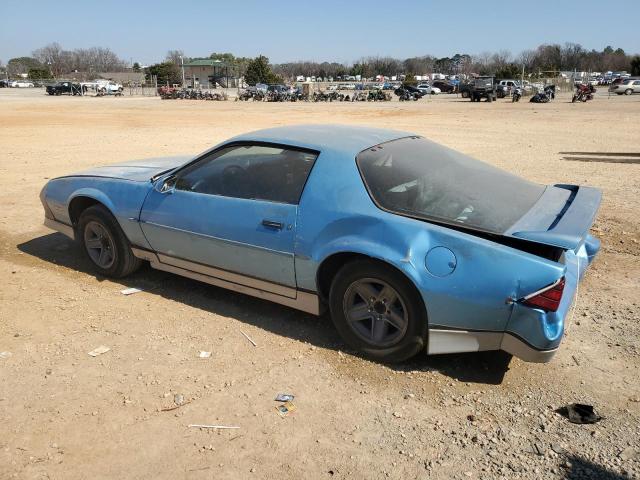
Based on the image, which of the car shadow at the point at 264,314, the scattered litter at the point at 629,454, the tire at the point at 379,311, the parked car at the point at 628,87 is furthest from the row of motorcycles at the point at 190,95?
the scattered litter at the point at 629,454

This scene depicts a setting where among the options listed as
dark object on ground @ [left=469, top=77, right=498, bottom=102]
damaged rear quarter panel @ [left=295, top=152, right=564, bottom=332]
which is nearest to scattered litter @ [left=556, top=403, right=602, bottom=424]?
damaged rear quarter panel @ [left=295, top=152, right=564, bottom=332]

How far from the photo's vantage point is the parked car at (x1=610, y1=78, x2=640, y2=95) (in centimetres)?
5112

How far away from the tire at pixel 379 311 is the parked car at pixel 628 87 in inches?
2270

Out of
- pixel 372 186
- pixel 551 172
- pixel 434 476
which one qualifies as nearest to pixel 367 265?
pixel 372 186

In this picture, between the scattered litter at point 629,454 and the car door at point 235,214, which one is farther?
the car door at point 235,214

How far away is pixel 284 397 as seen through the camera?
316cm

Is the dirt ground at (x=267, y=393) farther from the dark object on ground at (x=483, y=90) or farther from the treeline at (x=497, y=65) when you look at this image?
the treeline at (x=497, y=65)

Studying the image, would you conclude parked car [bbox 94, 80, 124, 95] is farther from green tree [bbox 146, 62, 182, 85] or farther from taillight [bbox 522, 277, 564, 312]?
taillight [bbox 522, 277, 564, 312]

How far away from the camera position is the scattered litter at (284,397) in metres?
3.14

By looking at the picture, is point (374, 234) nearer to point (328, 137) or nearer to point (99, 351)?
point (328, 137)

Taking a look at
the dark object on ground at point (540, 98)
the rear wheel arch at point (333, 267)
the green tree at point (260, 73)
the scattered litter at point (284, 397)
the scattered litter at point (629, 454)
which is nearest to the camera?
the scattered litter at point (629, 454)

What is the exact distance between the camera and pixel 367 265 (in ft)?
10.9

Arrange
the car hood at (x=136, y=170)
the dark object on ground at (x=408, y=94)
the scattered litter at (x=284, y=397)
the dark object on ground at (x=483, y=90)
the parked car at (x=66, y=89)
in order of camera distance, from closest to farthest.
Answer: the scattered litter at (x=284, y=397) < the car hood at (x=136, y=170) < the dark object on ground at (x=483, y=90) < the dark object on ground at (x=408, y=94) < the parked car at (x=66, y=89)

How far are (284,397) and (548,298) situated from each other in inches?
62.6
